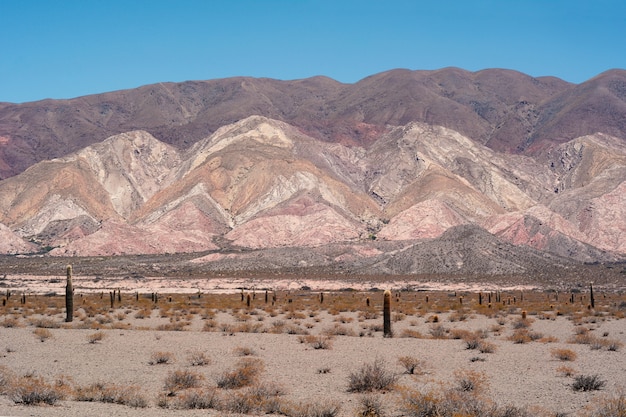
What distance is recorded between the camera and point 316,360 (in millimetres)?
22141

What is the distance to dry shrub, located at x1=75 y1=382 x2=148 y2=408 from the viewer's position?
14742 millimetres

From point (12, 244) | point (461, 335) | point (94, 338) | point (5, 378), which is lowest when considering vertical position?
point (461, 335)

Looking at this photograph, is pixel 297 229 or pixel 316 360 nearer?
pixel 316 360

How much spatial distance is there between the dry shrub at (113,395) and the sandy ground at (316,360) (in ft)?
0.89

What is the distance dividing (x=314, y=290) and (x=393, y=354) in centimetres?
4626

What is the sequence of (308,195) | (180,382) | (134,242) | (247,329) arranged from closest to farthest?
(180,382) < (247,329) < (134,242) < (308,195)

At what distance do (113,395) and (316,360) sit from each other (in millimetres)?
8287

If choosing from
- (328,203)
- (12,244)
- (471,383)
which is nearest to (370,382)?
(471,383)

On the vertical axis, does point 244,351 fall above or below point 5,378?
below

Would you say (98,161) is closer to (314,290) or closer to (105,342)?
(314,290)

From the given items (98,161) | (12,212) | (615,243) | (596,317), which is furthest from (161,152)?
(596,317)

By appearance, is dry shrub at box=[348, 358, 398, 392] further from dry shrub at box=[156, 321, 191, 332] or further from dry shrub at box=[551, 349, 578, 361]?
dry shrub at box=[156, 321, 191, 332]

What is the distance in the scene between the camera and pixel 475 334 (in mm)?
28062

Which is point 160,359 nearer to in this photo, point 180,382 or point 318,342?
point 180,382
